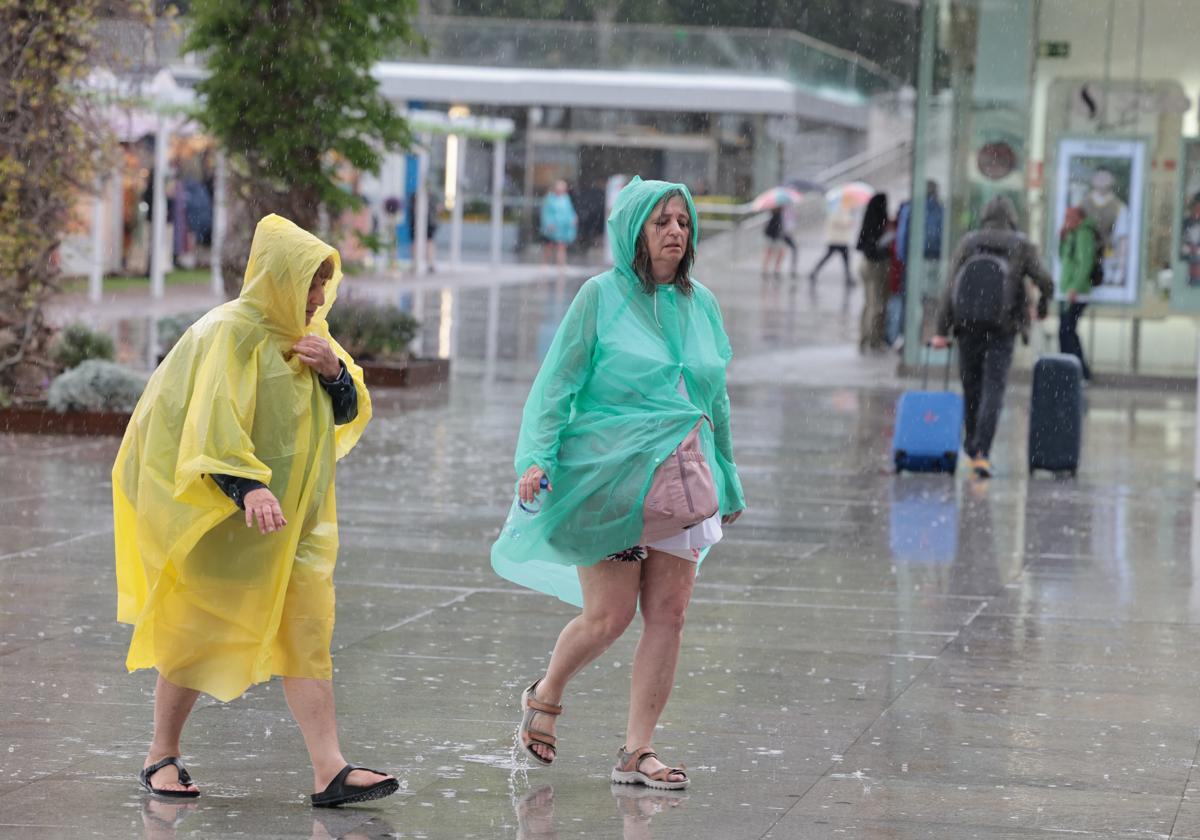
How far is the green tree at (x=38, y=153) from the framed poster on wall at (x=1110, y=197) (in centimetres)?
1082

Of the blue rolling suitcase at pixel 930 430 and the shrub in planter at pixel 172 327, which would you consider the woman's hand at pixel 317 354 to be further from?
the shrub in planter at pixel 172 327

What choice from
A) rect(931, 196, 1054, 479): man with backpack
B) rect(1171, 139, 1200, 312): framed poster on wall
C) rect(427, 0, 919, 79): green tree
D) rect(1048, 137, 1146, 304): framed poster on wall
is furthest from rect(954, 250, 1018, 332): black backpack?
rect(427, 0, 919, 79): green tree

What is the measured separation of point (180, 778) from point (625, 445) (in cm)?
146

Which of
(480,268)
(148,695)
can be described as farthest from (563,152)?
(148,695)

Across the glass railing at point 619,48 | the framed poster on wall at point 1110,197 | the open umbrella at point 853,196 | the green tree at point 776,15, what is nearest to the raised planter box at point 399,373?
the framed poster on wall at point 1110,197

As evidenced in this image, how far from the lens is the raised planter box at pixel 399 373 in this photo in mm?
17812

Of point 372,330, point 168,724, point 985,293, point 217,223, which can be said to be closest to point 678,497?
point 168,724

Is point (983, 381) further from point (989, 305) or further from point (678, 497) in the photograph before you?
point (678, 497)

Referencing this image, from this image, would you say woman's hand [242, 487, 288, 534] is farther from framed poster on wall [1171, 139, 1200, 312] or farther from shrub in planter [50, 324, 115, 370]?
framed poster on wall [1171, 139, 1200, 312]

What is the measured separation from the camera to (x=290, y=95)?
59.3 ft

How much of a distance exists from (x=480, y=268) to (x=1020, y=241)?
2982 centimetres

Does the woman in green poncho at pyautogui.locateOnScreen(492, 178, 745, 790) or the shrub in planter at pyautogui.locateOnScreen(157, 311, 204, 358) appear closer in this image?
the woman in green poncho at pyautogui.locateOnScreen(492, 178, 745, 790)

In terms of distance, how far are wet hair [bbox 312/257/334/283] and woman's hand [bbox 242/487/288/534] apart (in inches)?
24.5

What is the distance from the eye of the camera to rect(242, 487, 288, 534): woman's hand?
16.7 feet
